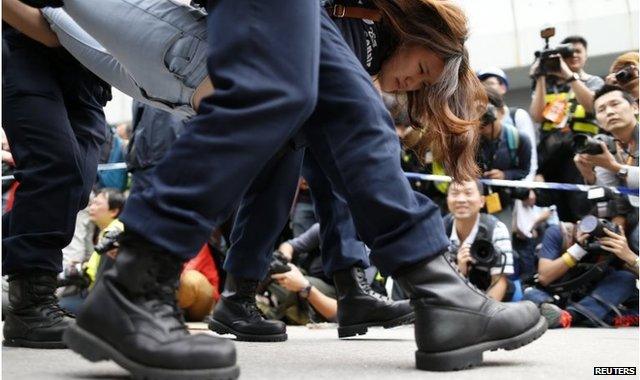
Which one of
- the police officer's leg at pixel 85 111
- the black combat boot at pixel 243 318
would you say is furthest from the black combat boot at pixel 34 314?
the black combat boot at pixel 243 318

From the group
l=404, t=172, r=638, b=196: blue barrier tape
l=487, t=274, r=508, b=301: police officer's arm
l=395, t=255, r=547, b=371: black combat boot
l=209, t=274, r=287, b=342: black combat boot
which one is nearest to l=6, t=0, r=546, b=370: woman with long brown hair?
l=395, t=255, r=547, b=371: black combat boot

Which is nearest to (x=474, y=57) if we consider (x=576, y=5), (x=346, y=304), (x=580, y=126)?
(x=576, y=5)

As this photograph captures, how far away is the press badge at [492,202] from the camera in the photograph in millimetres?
3623

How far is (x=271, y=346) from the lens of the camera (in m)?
1.70

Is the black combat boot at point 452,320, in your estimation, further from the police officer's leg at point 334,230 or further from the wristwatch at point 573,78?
the wristwatch at point 573,78

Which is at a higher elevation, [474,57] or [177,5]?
[177,5]

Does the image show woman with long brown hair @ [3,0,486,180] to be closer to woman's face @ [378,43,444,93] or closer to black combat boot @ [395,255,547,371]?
woman's face @ [378,43,444,93]

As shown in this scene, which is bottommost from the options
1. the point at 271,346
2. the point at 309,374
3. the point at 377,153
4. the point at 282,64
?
the point at 271,346

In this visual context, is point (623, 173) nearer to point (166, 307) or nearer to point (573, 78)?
point (573, 78)

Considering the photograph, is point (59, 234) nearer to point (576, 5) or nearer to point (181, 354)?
point (181, 354)

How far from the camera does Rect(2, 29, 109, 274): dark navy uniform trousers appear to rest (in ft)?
5.47

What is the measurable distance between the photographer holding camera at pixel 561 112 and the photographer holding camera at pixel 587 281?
672 millimetres

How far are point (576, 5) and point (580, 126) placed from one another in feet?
12.4

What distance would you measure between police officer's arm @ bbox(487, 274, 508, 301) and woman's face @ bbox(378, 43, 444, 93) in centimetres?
162
